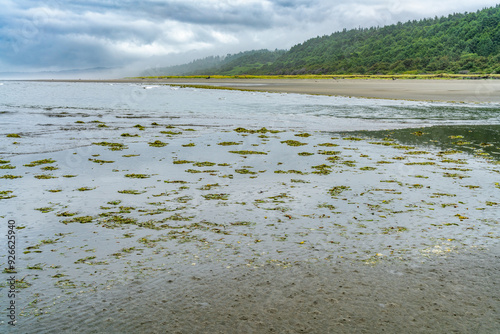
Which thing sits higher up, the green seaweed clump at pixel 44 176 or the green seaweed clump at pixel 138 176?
the green seaweed clump at pixel 44 176

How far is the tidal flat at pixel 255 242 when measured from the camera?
629 centimetres

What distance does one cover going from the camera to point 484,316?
6.20m

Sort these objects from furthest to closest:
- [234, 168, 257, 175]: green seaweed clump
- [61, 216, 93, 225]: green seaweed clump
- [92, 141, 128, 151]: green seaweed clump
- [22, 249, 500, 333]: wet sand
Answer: [92, 141, 128, 151]: green seaweed clump, [234, 168, 257, 175]: green seaweed clump, [61, 216, 93, 225]: green seaweed clump, [22, 249, 500, 333]: wet sand

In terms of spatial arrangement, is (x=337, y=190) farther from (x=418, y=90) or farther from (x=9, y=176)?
(x=418, y=90)

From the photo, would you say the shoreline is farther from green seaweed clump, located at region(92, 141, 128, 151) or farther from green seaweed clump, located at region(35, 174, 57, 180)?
green seaweed clump, located at region(35, 174, 57, 180)

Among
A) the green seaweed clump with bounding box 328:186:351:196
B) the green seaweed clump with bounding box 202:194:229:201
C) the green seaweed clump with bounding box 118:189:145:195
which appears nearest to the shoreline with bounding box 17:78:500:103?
the green seaweed clump with bounding box 328:186:351:196

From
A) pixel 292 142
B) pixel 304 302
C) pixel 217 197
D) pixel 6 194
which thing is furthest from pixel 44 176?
pixel 292 142

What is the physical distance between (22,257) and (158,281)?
3.25m

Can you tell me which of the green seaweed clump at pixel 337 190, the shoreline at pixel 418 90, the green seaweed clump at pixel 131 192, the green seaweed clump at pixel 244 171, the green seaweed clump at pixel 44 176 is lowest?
the green seaweed clump at pixel 337 190

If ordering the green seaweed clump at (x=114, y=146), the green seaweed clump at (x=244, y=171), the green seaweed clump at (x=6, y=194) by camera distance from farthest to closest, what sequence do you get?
the green seaweed clump at (x=114, y=146) < the green seaweed clump at (x=244, y=171) < the green seaweed clump at (x=6, y=194)

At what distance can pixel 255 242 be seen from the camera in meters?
9.12

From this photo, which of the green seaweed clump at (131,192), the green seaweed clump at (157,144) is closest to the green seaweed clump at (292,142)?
the green seaweed clump at (157,144)

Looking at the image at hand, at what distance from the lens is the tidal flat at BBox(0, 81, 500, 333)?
6.29 m

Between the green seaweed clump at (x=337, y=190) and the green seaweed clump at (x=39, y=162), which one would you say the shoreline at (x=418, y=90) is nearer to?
the green seaweed clump at (x=337, y=190)
